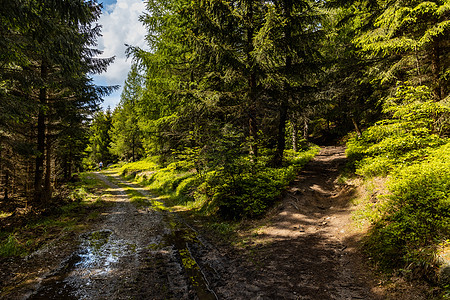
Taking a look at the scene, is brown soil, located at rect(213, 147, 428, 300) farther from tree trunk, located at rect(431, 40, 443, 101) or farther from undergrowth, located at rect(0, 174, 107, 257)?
undergrowth, located at rect(0, 174, 107, 257)

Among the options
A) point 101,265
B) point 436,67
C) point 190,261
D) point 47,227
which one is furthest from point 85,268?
point 436,67

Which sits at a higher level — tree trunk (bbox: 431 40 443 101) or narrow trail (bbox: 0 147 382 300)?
tree trunk (bbox: 431 40 443 101)

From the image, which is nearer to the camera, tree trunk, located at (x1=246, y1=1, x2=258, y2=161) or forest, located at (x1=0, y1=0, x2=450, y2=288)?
forest, located at (x1=0, y1=0, x2=450, y2=288)

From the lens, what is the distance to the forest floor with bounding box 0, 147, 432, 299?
14.0 ft

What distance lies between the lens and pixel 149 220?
32.4 ft

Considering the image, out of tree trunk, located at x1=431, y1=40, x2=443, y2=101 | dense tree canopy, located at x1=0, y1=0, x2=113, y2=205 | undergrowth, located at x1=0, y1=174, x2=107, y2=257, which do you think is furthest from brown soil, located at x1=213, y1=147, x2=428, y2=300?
dense tree canopy, located at x1=0, y1=0, x2=113, y2=205

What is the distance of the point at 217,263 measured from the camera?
571cm

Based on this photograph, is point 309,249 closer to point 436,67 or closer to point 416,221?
point 416,221

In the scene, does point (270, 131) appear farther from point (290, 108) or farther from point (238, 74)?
point (238, 74)

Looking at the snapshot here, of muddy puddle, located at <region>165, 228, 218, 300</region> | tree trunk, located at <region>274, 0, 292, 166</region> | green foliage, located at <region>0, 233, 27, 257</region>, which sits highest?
tree trunk, located at <region>274, 0, 292, 166</region>

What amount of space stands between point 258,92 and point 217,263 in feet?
25.9

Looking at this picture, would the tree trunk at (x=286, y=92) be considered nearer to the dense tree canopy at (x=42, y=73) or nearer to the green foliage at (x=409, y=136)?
the green foliage at (x=409, y=136)

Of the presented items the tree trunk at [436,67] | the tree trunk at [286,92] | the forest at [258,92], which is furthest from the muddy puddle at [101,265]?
the tree trunk at [436,67]

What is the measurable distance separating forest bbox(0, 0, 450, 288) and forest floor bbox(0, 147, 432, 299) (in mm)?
831
